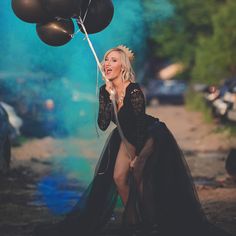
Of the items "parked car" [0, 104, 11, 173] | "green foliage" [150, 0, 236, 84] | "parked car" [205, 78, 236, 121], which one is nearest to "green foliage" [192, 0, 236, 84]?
"green foliage" [150, 0, 236, 84]

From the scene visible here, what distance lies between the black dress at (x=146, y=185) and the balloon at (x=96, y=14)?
27.8 inches

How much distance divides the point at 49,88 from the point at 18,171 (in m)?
6.28

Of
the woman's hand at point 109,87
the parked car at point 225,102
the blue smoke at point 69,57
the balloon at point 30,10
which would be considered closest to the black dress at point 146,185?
the woman's hand at point 109,87

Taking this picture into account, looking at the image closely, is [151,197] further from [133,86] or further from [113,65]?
[113,65]

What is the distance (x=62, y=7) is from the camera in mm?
6242

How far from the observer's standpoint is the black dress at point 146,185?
6.20 meters

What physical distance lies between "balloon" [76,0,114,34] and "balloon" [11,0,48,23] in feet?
1.20

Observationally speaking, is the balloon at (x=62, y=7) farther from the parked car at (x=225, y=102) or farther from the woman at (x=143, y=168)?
the parked car at (x=225, y=102)

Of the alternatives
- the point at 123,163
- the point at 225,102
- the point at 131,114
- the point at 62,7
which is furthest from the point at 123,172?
the point at 225,102

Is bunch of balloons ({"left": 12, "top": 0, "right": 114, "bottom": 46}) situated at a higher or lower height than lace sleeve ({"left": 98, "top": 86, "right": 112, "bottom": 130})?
higher

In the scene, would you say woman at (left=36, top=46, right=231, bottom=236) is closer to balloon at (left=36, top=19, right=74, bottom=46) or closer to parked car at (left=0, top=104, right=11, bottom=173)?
balloon at (left=36, top=19, right=74, bottom=46)

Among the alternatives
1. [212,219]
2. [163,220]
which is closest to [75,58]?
[212,219]

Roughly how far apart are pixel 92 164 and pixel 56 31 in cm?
595

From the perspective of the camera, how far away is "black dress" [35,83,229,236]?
6.20 m
